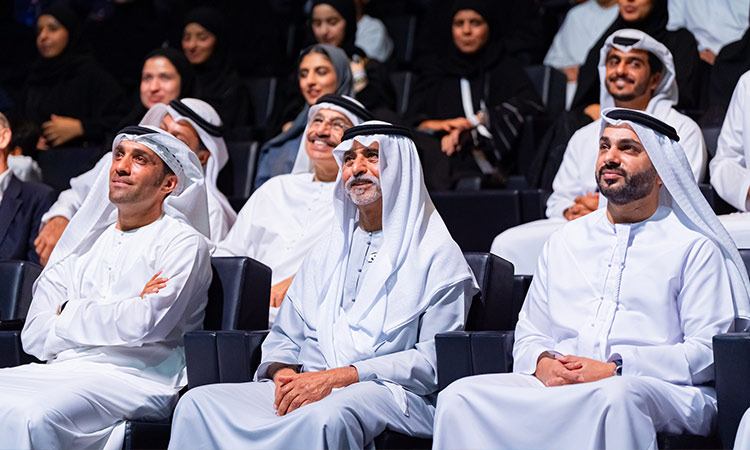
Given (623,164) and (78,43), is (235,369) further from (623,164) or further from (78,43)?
(78,43)

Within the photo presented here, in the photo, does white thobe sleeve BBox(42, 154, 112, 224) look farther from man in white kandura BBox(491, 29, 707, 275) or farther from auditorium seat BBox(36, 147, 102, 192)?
man in white kandura BBox(491, 29, 707, 275)

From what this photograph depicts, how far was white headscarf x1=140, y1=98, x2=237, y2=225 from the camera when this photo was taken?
5.84m

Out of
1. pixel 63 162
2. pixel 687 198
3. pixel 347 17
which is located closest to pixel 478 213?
pixel 687 198

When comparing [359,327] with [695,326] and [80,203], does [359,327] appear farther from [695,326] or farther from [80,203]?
[80,203]

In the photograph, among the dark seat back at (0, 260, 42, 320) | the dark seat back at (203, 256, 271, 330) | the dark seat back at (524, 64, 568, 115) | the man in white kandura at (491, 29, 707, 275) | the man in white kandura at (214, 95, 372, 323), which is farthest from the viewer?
the dark seat back at (524, 64, 568, 115)

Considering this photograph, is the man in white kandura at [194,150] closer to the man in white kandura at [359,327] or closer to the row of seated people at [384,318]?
the row of seated people at [384,318]

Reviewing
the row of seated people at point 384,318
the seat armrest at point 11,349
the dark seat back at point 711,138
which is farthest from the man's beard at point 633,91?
the seat armrest at point 11,349

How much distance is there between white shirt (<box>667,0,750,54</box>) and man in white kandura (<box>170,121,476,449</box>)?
3.37 meters

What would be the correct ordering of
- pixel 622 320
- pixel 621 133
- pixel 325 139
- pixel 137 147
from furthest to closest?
pixel 325 139 < pixel 137 147 < pixel 621 133 < pixel 622 320

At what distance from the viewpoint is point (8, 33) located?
8.88 m

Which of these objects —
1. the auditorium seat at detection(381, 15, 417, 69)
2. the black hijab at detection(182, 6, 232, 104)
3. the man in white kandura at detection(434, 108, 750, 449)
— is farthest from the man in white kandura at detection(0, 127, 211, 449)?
the auditorium seat at detection(381, 15, 417, 69)

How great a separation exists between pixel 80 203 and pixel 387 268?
2.29 metres

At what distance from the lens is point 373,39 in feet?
26.7

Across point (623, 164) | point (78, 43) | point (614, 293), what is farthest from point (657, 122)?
point (78, 43)
